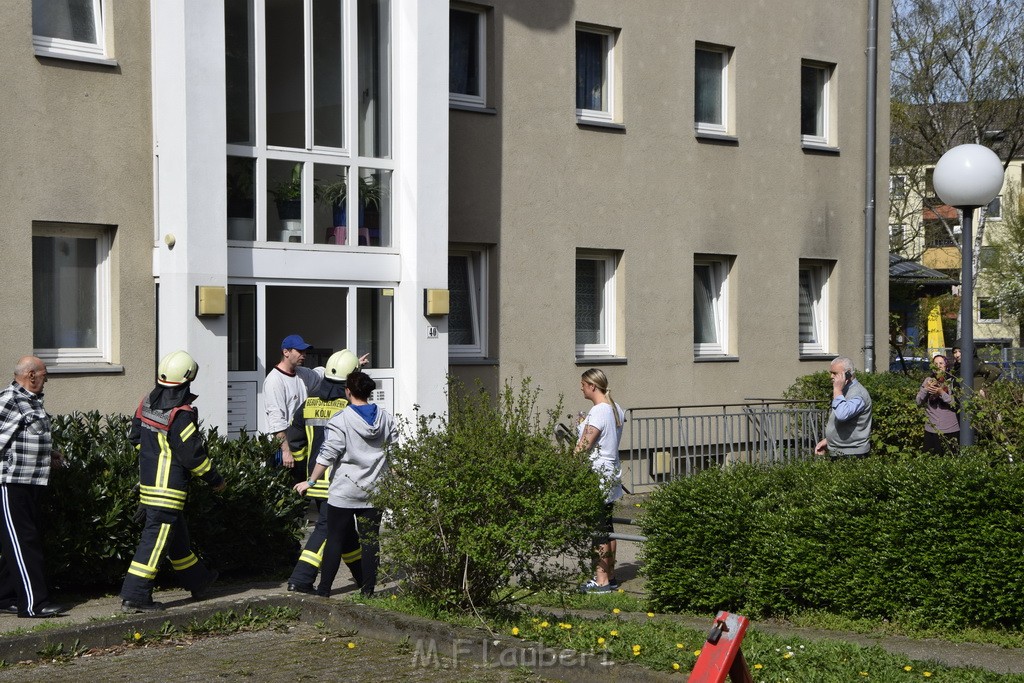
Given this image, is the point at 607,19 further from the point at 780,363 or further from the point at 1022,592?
the point at 1022,592

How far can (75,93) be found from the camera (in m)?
12.5

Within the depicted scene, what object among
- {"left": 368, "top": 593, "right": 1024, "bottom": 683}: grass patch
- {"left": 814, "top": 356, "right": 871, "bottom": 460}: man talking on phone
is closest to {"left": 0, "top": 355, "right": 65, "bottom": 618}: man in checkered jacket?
{"left": 368, "top": 593, "right": 1024, "bottom": 683}: grass patch

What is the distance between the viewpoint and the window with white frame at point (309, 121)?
13.2m

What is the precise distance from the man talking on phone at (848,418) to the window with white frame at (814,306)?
9.33 metres

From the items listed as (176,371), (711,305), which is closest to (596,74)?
(711,305)

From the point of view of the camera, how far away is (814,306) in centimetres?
2058

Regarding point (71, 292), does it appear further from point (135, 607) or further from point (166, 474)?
point (135, 607)

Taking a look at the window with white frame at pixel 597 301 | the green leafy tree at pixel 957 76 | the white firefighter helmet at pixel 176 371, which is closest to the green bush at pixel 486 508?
the white firefighter helmet at pixel 176 371

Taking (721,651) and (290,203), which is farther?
(290,203)

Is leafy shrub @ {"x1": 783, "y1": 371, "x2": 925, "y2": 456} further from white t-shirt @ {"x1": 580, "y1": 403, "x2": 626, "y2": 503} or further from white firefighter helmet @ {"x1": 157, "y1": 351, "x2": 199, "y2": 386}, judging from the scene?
white firefighter helmet @ {"x1": 157, "y1": 351, "x2": 199, "y2": 386}

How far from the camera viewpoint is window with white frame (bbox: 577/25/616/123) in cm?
1719

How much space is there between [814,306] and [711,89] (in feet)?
13.1

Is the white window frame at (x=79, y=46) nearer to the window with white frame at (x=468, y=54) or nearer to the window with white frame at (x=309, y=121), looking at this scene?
the window with white frame at (x=309, y=121)

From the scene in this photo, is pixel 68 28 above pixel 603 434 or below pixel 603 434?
above
